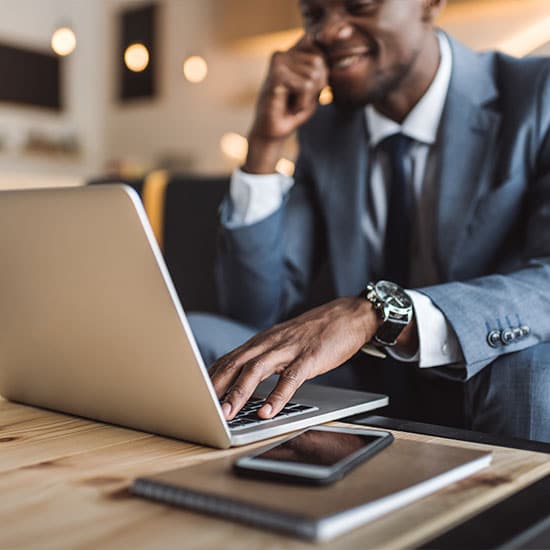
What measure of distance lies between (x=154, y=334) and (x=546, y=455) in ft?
1.17

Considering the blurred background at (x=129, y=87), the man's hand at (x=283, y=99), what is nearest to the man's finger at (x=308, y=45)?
the man's hand at (x=283, y=99)

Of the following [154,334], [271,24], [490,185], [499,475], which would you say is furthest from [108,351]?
[271,24]

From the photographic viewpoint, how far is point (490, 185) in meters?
1.33

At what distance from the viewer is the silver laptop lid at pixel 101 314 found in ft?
2.02

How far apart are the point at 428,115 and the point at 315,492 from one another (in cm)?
109

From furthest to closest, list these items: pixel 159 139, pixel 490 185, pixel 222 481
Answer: pixel 159 139 < pixel 490 185 < pixel 222 481

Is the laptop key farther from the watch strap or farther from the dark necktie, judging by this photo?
the dark necktie

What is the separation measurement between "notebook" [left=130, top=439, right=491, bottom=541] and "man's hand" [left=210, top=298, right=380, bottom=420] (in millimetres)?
165

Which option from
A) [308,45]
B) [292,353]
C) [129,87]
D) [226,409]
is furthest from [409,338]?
[129,87]

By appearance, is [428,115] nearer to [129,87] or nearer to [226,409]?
[226,409]

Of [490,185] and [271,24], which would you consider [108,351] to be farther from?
[271,24]

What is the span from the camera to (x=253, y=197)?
1451mm

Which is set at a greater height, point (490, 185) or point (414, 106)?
point (414, 106)

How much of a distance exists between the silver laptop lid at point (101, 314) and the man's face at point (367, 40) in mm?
886
